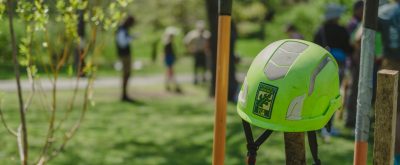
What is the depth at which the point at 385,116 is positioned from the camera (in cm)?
248

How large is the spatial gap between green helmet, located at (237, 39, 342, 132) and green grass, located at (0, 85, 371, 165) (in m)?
3.00

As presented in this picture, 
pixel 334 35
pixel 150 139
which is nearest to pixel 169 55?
pixel 150 139

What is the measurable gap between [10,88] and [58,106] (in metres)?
2.94

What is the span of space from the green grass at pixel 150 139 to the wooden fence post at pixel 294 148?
3.00 m

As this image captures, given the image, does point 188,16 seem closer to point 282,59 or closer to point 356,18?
point 356,18

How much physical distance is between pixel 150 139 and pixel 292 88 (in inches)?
203

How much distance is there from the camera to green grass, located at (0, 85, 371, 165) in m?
6.37

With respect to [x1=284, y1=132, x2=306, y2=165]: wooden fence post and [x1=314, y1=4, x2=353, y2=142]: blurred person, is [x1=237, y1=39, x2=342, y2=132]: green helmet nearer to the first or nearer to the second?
[x1=284, y1=132, x2=306, y2=165]: wooden fence post

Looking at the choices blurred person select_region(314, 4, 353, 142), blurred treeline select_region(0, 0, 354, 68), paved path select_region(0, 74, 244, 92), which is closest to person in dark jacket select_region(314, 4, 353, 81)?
blurred person select_region(314, 4, 353, 142)

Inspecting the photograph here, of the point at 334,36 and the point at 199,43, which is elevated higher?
the point at 334,36

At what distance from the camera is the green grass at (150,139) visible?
637 centimetres

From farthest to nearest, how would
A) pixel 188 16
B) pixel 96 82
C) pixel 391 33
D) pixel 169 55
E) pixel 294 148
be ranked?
pixel 188 16 → pixel 96 82 → pixel 169 55 → pixel 391 33 → pixel 294 148

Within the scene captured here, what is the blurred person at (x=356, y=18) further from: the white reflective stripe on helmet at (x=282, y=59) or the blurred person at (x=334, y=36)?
the white reflective stripe on helmet at (x=282, y=59)

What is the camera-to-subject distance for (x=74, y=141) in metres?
7.21
